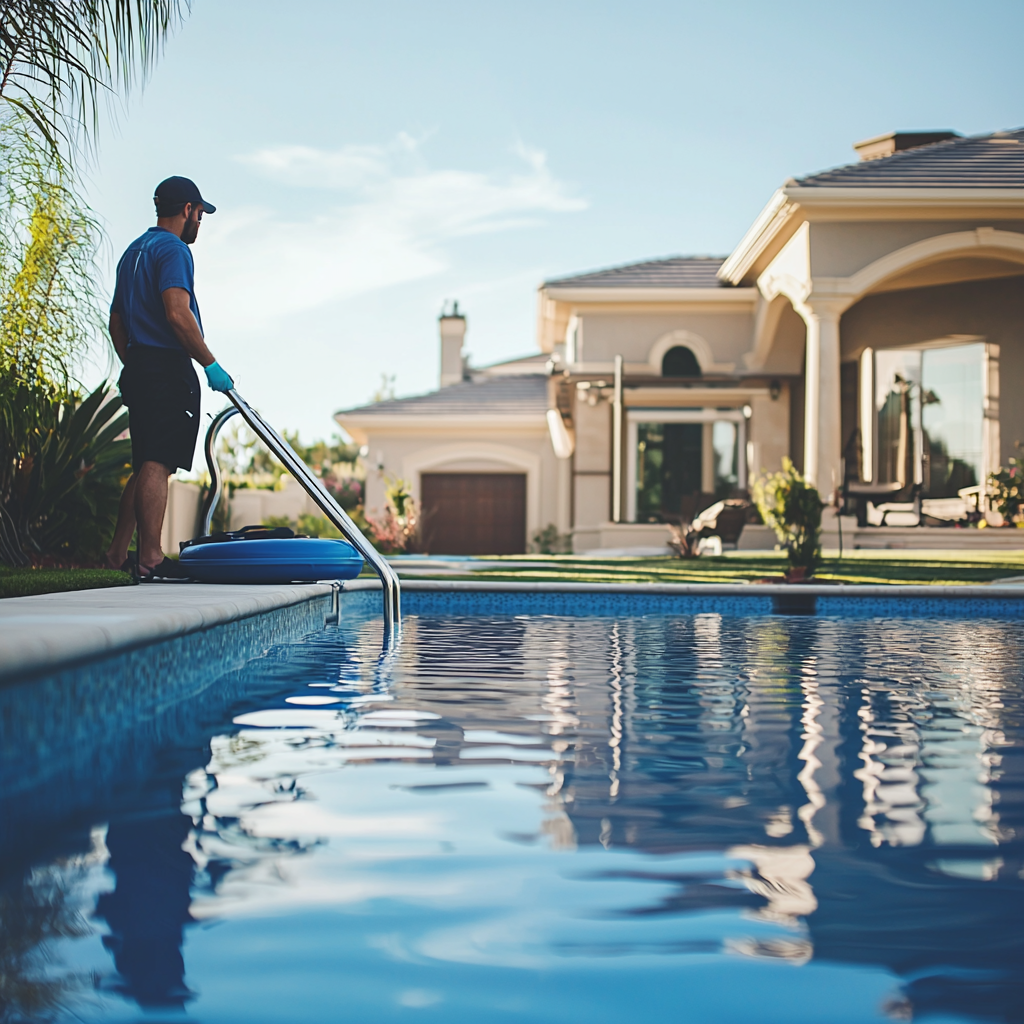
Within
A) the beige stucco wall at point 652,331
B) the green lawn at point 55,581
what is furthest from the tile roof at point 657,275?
the green lawn at point 55,581

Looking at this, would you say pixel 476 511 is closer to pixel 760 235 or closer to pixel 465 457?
pixel 465 457

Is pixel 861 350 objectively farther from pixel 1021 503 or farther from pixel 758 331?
pixel 1021 503

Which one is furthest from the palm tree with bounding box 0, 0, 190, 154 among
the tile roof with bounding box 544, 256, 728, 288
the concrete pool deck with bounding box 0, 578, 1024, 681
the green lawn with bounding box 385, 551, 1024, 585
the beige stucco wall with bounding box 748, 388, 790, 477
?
the beige stucco wall with bounding box 748, 388, 790, 477

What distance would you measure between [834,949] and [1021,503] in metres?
14.4

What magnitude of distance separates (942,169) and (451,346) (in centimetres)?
1818

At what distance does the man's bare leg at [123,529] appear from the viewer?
246 inches

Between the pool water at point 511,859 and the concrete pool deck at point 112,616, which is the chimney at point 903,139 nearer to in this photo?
the concrete pool deck at point 112,616

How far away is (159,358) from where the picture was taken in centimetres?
612

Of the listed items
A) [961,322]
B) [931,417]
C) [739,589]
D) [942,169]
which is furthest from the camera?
[931,417]

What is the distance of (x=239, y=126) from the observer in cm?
2139

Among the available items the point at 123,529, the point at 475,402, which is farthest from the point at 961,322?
the point at 123,529

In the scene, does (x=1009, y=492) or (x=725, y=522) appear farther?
(x=725, y=522)

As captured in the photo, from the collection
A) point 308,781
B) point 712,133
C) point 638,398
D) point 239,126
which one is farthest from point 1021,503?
point 239,126

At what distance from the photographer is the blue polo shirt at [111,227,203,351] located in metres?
6.00
